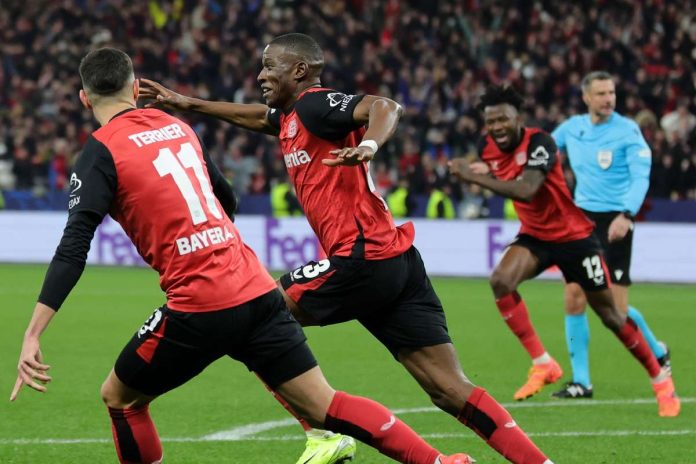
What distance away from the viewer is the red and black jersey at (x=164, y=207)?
490cm

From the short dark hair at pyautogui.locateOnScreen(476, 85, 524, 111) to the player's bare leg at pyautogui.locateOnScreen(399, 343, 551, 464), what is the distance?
305 centimetres

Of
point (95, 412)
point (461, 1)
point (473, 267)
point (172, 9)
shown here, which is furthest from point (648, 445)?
point (172, 9)

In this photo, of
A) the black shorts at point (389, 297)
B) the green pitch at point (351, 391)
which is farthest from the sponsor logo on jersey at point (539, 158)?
the black shorts at point (389, 297)

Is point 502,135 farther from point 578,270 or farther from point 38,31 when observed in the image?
point 38,31

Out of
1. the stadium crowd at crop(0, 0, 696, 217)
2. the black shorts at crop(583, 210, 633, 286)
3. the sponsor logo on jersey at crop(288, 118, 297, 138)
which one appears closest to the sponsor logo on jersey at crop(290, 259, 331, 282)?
the sponsor logo on jersey at crop(288, 118, 297, 138)

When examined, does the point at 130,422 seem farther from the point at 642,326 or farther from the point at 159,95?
the point at 642,326

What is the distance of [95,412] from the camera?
8188 millimetres

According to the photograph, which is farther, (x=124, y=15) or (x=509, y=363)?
(x=124, y=15)

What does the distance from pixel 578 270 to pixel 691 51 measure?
15173mm

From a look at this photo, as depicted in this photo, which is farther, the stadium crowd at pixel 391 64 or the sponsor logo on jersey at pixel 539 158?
the stadium crowd at pixel 391 64

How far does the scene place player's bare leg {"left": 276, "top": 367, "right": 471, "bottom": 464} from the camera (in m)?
5.07

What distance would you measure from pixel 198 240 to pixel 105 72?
0.76m

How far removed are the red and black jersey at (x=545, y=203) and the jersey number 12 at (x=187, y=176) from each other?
387cm

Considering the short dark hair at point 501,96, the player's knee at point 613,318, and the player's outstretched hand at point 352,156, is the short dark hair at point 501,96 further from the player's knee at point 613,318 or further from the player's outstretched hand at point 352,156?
the player's outstretched hand at point 352,156
